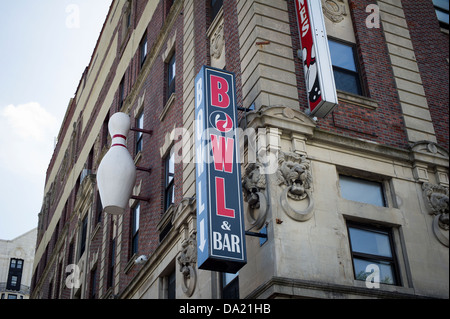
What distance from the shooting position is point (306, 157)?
13.9 meters

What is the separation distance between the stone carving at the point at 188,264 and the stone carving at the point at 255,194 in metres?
2.95

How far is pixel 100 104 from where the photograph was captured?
3353 cm

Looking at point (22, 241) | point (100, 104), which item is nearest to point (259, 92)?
point (100, 104)

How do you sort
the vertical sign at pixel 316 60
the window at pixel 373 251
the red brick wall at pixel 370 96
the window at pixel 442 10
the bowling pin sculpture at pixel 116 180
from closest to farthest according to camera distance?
1. the window at pixel 373 251
2. the vertical sign at pixel 316 60
3. the red brick wall at pixel 370 96
4. the window at pixel 442 10
5. the bowling pin sculpture at pixel 116 180

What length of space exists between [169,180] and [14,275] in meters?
79.9

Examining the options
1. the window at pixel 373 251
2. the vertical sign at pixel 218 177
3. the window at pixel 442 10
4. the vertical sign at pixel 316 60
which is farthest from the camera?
the window at pixel 442 10

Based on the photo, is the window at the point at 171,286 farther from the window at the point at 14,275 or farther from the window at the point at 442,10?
the window at the point at 14,275

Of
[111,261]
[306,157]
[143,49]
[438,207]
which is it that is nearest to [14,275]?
[143,49]

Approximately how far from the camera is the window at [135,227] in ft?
71.8

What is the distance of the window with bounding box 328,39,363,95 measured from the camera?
16266 mm

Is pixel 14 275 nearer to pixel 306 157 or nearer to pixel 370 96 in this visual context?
pixel 370 96

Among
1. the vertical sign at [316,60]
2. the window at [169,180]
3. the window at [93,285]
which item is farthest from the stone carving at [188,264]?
the window at [93,285]
